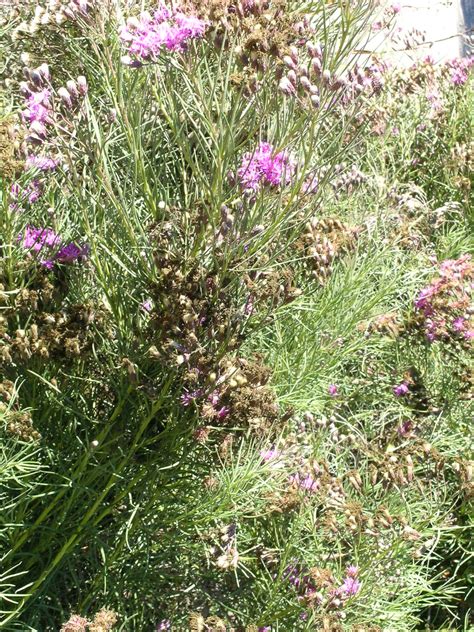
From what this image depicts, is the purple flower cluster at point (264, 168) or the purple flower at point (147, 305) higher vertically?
the purple flower cluster at point (264, 168)

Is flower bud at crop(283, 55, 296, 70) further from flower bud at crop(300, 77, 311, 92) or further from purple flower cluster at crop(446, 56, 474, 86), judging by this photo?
purple flower cluster at crop(446, 56, 474, 86)

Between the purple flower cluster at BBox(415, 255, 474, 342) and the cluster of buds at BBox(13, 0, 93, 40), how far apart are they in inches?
60.4

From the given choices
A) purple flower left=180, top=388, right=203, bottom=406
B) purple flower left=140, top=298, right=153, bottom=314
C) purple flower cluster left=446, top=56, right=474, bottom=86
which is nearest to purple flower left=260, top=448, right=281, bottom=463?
purple flower left=180, top=388, right=203, bottom=406

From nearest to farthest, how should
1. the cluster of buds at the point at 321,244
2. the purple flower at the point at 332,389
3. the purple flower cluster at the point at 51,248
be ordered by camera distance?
the purple flower cluster at the point at 51,248 → the cluster of buds at the point at 321,244 → the purple flower at the point at 332,389

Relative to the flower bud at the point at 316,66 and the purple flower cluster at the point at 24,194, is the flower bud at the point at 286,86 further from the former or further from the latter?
the purple flower cluster at the point at 24,194

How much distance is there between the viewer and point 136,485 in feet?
7.57

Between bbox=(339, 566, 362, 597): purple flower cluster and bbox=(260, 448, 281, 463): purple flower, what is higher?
bbox=(260, 448, 281, 463): purple flower

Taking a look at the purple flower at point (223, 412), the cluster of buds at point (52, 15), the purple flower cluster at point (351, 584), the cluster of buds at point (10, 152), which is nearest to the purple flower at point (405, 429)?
the purple flower cluster at point (351, 584)

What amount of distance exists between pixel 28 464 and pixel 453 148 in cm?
323

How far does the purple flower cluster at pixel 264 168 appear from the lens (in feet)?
5.93

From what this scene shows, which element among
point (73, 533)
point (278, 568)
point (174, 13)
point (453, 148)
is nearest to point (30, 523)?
point (73, 533)

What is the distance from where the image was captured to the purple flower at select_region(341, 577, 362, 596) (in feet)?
7.56

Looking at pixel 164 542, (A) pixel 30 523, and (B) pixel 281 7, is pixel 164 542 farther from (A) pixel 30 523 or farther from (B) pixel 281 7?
(B) pixel 281 7

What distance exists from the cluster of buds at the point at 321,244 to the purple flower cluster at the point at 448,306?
0.38 m
